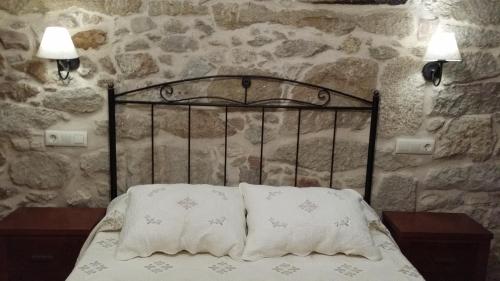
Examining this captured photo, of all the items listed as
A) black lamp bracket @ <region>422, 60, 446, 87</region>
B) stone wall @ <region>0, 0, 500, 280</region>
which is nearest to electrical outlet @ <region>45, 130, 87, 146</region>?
stone wall @ <region>0, 0, 500, 280</region>

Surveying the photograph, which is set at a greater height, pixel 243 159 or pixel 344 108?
pixel 344 108

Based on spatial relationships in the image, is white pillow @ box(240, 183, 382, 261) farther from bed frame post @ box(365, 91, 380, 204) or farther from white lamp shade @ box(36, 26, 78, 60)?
white lamp shade @ box(36, 26, 78, 60)

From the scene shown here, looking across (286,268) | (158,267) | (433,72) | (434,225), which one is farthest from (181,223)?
(433,72)

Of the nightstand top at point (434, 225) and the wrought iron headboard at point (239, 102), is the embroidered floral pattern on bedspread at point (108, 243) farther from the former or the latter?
the nightstand top at point (434, 225)

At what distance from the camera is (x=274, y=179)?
269cm

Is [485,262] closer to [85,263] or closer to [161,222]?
[161,222]

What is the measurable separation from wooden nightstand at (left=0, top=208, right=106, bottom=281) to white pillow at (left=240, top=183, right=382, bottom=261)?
0.86 meters

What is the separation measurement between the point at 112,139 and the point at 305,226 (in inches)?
45.9

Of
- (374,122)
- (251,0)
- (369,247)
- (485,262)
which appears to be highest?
(251,0)

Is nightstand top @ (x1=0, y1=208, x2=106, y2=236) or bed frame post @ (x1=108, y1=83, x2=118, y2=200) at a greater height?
bed frame post @ (x1=108, y1=83, x2=118, y2=200)

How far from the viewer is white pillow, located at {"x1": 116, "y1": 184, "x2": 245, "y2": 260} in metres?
2.08

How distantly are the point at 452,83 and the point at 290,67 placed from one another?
2.97ft

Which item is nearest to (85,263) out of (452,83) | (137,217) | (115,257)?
(115,257)

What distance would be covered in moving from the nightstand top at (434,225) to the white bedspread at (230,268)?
294 millimetres
